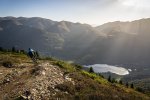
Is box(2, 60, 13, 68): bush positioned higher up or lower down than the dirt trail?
higher up

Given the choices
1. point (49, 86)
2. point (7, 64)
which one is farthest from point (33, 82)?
point (7, 64)

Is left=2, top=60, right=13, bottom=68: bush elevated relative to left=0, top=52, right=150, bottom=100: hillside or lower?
elevated

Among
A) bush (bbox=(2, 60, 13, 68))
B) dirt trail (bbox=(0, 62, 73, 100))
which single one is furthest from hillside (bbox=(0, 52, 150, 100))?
bush (bbox=(2, 60, 13, 68))

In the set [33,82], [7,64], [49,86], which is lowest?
[49,86]

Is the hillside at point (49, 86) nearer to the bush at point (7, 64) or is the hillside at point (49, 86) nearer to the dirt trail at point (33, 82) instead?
the dirt trail at point (33, 82)

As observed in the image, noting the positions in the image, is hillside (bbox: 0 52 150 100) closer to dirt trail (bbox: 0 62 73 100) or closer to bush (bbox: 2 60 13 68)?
dirt trail (bbox: 0 62 73 100)

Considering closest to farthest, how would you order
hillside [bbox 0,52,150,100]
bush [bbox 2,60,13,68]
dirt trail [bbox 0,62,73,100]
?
1. dirt trail [bbox 0,62,73,100]
2. hillside [bbox 0,52,150,100]
3. bush [bbox 2,60,13,68]

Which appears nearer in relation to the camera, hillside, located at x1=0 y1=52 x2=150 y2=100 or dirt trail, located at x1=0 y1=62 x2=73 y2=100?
dirt trail, located at x1=0 y1=62 x2=73 y2=100

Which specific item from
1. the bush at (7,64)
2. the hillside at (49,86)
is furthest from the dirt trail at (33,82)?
the bush at (7,64)

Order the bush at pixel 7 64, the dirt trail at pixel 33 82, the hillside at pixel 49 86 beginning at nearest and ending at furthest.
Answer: the dirt trail at pixel 33 82
the hillside at pixel 49 86
the bush at pixel 7 64

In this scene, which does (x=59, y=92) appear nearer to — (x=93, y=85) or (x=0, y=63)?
(x=93, y=85)

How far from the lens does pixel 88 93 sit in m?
43.5

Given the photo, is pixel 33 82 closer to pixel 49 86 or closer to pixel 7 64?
pixel 49 86

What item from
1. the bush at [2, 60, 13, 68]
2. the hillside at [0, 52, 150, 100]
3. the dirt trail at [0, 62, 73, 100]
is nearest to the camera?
the dirt trail at [0, 62, 73, 100]
